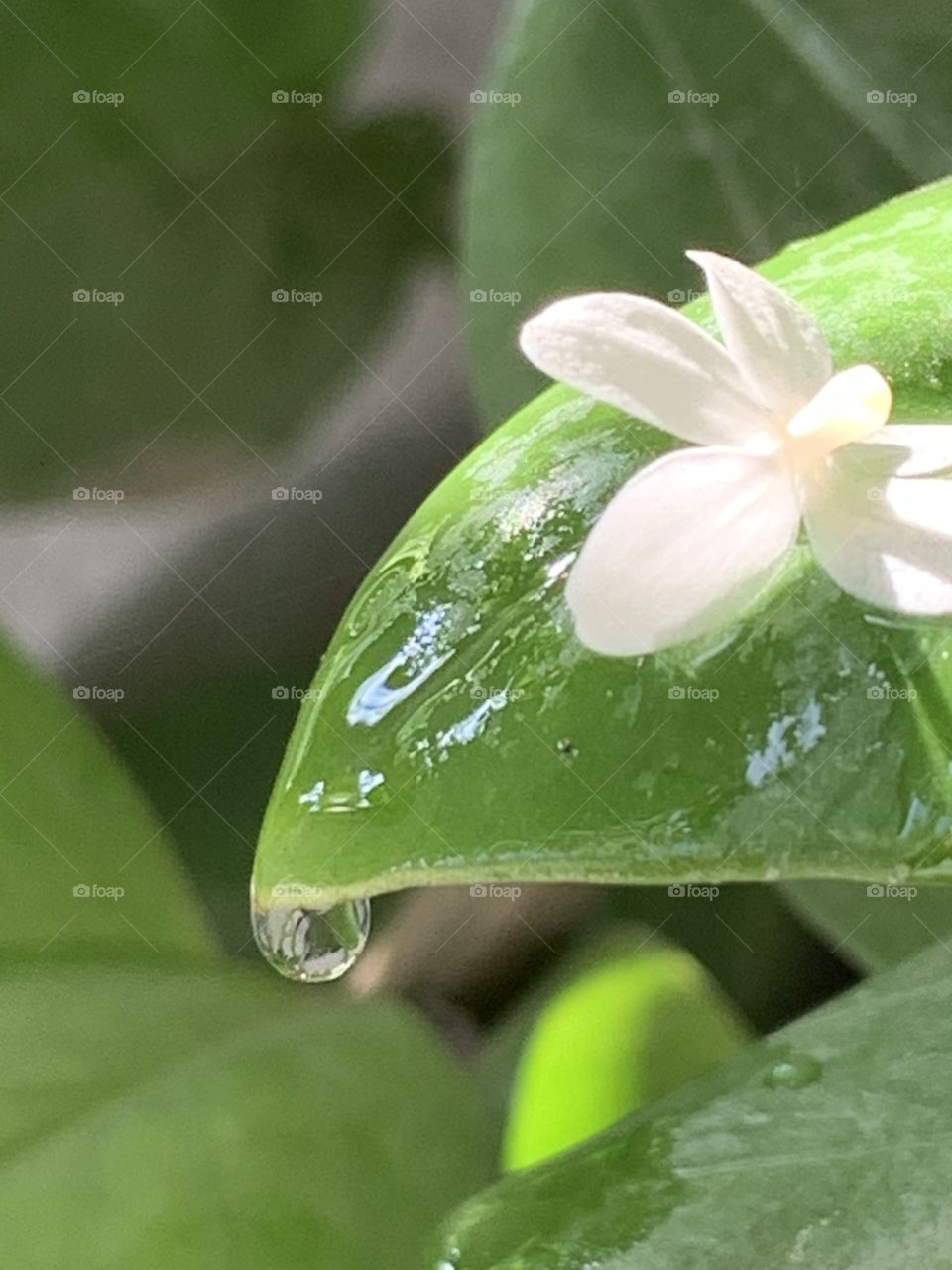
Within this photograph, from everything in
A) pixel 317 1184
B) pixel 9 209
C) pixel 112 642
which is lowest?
pixel 317 1184

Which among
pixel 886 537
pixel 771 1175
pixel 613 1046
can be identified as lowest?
pixel 613 1046

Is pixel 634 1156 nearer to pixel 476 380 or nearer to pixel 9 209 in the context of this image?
pixel 476 380

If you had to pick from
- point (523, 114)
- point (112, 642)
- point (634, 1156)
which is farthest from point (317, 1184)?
point (523, 114)

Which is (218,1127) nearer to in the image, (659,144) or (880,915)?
(880,915)

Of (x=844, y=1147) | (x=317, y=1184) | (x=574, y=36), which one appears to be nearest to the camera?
(x=844, y=1147)

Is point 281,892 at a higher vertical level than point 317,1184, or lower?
higher

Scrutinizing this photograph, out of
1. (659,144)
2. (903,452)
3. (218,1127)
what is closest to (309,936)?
(218,1127)

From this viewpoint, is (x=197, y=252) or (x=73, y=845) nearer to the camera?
(x=73, y=845)

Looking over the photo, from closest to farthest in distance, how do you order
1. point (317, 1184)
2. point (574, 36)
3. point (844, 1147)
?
1. point (844, 1147)
2. point (317, 1184)
3. point (574, 36)
